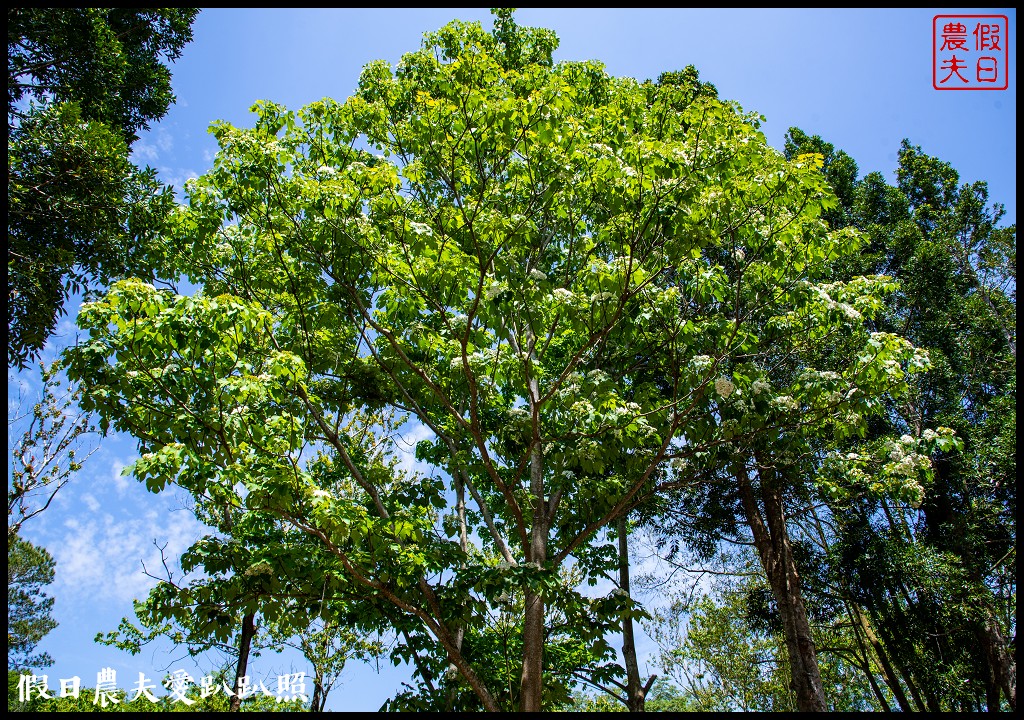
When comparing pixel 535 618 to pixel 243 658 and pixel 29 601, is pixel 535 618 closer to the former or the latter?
pixel 243 658

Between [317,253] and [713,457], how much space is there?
5018 millimetres

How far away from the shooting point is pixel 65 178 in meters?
8.45

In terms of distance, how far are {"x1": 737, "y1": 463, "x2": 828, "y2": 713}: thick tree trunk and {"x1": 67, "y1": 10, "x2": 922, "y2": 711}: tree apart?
3718mm

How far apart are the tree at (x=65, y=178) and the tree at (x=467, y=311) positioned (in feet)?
4.33

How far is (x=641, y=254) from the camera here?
673 cm

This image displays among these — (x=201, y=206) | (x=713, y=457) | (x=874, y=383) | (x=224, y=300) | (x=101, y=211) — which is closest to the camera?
(x=224, y=300)

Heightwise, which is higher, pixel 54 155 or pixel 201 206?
pixel 54 155

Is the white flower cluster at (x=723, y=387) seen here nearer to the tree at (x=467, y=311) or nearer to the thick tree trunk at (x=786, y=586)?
the tree at (x=467, y=311)

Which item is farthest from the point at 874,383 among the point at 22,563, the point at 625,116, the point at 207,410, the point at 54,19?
the point at 22,563

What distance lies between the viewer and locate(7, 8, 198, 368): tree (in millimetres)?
8062

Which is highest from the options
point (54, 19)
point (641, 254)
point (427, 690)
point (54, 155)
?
point (54, 19)

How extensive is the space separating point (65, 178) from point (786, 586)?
480 inches

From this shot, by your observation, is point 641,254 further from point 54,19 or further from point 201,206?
point 54,19

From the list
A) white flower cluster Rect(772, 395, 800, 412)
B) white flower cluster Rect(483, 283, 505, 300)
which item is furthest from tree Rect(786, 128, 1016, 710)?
white flower cluster Rect(483, 283, 505, 300)
